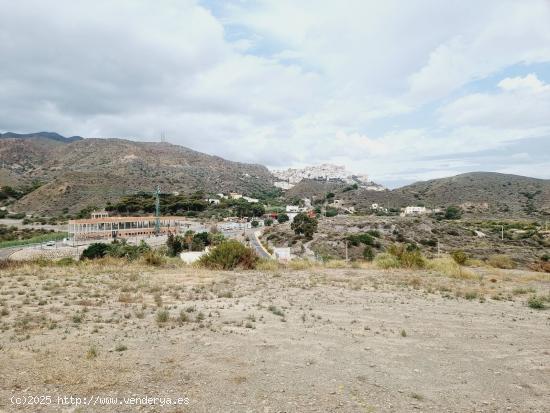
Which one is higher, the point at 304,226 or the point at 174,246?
the point at 304,226

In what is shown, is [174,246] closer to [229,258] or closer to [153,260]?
[153,260]

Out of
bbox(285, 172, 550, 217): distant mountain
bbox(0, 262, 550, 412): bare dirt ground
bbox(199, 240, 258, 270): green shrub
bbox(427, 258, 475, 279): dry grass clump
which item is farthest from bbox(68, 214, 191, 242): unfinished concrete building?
bbox(0, 262, 550, 412): bare dirt ground

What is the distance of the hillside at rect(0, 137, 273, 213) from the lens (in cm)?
10056

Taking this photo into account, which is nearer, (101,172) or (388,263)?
(388,263)

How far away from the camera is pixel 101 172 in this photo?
11825cm

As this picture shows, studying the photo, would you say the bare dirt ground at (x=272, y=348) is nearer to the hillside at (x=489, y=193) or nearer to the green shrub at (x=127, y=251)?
the green shrub at (x=127, y=251)

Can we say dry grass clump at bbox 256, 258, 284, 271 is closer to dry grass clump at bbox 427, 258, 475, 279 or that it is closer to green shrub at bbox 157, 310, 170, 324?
dry grass clump at bbox 427, 258, 475, 279

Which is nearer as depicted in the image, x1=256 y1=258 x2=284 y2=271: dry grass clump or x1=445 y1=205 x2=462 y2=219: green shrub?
x1=256 y1=258 x2=284 y2=271: dry grass clump

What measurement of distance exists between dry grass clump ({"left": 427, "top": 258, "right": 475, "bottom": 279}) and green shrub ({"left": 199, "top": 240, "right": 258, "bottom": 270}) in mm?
8459

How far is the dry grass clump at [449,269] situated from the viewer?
1802 cm

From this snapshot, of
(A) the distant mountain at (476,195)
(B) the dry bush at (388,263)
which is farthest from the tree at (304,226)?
(A) the distant mountain at (476,195)

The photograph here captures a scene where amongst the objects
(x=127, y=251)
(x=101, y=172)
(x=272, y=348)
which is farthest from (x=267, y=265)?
(x=101, y=172)

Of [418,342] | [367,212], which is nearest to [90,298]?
[418,342]

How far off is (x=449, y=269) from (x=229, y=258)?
9874 millimetres
